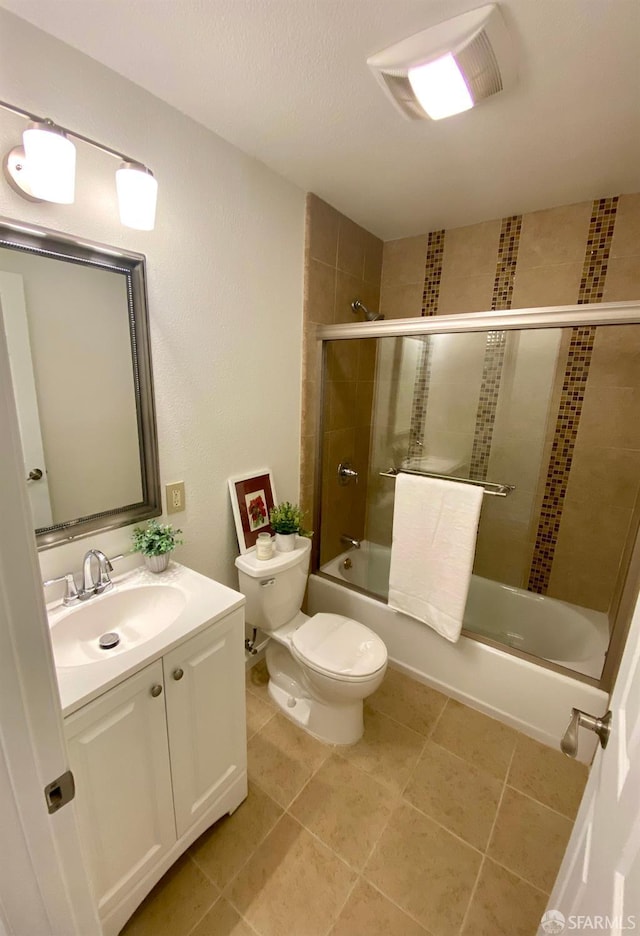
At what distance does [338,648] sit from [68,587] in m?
1.03

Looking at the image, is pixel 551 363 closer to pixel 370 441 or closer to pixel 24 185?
pixel 370 441

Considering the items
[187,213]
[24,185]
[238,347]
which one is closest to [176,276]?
[187,213]

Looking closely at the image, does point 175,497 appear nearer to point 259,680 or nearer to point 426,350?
point 259,680

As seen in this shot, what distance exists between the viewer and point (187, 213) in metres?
1.38

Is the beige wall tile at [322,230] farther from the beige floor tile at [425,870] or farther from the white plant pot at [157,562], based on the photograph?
the beige floor tile at [425,870]

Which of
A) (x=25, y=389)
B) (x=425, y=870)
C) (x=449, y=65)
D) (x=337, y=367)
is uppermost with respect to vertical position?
(x=449, y=65)

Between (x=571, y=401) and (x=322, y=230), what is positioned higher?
(x=322, y=230)

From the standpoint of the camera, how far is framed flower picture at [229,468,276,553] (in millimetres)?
1753

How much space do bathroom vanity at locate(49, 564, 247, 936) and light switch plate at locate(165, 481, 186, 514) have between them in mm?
260

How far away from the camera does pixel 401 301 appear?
243 centimetres

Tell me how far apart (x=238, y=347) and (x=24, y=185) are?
2.65 ft

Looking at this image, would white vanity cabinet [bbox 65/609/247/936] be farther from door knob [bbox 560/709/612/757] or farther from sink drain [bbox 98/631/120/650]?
door knob [bbox 560/709/612/757]

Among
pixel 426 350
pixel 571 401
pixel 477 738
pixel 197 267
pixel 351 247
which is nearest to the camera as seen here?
pixel 197 267

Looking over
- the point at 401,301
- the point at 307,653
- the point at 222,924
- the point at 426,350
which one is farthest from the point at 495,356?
the point at 222,924
